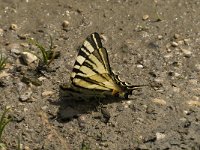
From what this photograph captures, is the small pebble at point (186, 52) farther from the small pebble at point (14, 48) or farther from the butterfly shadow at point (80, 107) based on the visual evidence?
the small pebble at point (14, 48)

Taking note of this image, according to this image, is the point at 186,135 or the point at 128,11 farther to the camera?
the point at 128,11

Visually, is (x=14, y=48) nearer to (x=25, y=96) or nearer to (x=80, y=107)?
(x=25, y=96)

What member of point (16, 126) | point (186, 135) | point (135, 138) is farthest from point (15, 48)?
point (186, 135)

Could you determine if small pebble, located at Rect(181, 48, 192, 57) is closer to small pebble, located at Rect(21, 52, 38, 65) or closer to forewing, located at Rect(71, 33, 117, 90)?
forewing, located at Rect(71, 33, 117, 90)

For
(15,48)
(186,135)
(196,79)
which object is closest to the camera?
(186,135)

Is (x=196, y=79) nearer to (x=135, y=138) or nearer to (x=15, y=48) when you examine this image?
(x=135, y=138)

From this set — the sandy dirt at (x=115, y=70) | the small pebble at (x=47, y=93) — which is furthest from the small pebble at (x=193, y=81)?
the small pebble at (x=47, y=93)

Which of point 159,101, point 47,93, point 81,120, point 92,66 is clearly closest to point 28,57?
point 47,93

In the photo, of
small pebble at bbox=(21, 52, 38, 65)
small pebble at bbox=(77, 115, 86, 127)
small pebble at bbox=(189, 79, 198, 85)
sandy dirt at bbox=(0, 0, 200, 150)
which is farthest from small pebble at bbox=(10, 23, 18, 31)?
small pebble at bbox=(189, 79, 198, 85)
